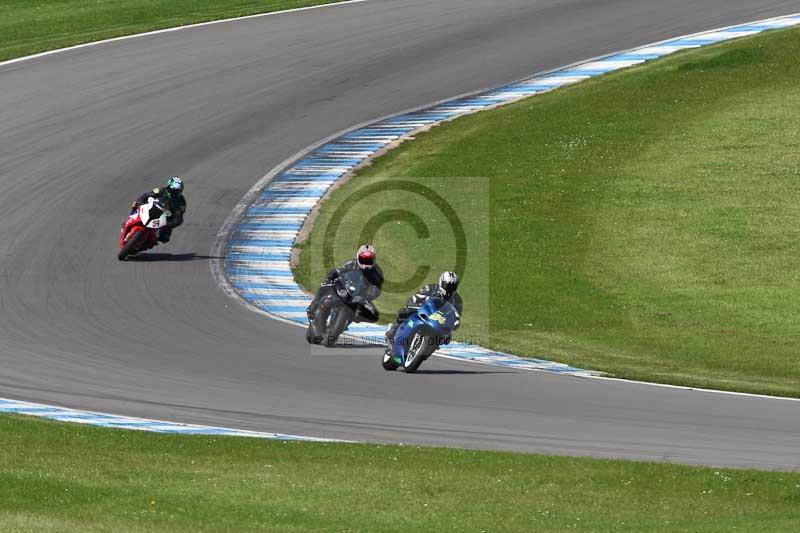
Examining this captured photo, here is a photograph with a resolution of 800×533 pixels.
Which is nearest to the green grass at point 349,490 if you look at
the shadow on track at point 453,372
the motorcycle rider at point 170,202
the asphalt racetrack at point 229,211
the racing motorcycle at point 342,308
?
the asphalt racetrack at point 229,211

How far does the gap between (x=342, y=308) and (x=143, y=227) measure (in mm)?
7433

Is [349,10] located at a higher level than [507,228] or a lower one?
higher

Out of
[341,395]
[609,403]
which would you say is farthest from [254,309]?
[609,403]

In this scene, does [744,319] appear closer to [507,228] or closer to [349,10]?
[507,228]

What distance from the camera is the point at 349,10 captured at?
4656 cm

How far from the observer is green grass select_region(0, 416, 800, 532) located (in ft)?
42.0

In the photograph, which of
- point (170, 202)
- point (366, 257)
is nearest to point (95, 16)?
point (170, 202)

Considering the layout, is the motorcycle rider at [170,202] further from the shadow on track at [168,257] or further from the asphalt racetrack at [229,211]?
the asphalt racetrack at [229,211]

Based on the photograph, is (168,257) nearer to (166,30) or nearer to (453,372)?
(453,372)

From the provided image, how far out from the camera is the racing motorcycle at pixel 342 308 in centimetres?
2183

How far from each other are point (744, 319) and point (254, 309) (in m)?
8.27

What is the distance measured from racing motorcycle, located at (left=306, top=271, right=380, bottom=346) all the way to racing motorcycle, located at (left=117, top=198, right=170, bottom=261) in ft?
22.3

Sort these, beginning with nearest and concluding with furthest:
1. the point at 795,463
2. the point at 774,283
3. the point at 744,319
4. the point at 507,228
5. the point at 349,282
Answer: the point at 795,463
the point at 349,282
the point at 744,319
the point at 774,283
the point at 507,228

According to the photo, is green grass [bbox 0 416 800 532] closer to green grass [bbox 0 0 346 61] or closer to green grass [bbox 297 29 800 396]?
green grass [bbox 297 29 800 396]
